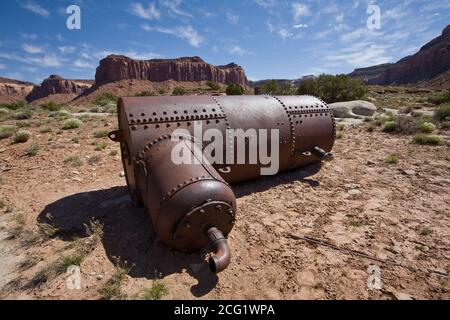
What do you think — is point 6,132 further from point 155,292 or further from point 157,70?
point 157,70

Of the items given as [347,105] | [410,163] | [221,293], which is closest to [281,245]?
[221,293]

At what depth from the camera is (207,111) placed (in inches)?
160

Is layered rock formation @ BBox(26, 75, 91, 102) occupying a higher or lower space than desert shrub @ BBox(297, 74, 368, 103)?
higher

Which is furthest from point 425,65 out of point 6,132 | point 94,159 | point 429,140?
point 6,132

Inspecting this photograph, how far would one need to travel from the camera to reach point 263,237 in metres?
3.50

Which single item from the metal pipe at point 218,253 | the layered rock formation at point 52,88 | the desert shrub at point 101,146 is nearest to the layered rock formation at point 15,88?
the layered rock formation at point 52,88

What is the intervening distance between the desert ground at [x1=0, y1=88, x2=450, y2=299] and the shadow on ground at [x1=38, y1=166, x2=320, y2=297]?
0.05ft

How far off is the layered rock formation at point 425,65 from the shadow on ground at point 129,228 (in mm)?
82063

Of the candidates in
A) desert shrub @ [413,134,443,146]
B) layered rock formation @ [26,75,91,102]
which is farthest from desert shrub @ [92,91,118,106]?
layered rock formation @ [26,75,91,102]

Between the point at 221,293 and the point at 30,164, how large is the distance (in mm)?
5885

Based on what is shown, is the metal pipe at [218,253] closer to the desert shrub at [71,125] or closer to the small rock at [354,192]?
the small rock at [354,192]

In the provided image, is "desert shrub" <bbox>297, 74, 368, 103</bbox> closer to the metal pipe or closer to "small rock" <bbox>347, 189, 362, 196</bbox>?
"small rock" <bbox>347, 189, 362, 196</bbox>

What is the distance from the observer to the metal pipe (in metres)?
2.51

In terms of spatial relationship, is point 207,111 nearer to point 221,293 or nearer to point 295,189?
point 295,189
